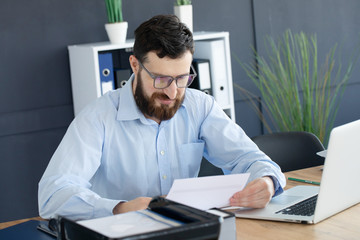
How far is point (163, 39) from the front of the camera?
2096 millimetres

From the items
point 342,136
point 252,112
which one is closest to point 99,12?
point 252,112

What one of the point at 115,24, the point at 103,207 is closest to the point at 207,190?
the point at 103,207

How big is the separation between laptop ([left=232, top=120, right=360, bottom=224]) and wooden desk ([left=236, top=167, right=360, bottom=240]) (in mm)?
21

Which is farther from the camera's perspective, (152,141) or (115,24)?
(115,24)

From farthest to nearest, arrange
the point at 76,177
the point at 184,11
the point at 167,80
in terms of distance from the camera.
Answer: the point at 184,11
the point at 167,80
the point at 76,177

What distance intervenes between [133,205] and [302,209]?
560 millimetres

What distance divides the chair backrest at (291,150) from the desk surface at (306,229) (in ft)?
3.28

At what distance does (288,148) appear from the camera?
2922 mm

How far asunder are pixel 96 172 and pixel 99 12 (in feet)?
6.24

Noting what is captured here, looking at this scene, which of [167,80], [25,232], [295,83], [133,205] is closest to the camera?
[133,205]

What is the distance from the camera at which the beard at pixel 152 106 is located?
2.19 m

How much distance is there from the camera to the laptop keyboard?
1.86m

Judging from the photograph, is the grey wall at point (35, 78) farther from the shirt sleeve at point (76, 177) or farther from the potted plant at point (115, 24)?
the shirt sleeve at point (76, 177)

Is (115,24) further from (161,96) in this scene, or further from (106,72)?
(161,96)
